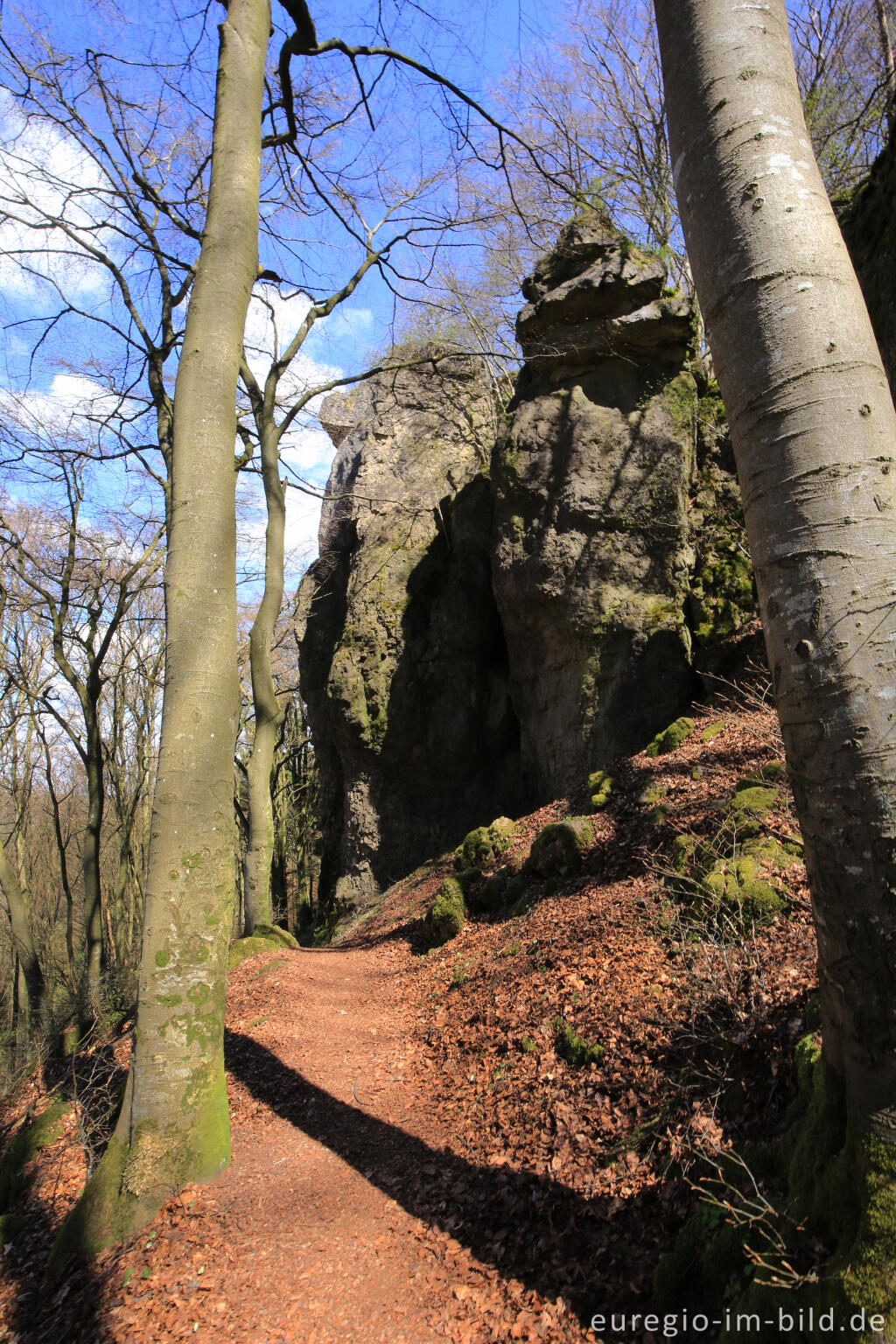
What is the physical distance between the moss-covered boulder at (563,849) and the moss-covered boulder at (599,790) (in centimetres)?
56

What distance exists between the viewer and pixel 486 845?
9711mm

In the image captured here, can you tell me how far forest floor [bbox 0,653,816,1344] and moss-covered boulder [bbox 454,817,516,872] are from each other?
3.12m

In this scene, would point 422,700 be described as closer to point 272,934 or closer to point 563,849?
point 272,934

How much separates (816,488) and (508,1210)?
3438mm

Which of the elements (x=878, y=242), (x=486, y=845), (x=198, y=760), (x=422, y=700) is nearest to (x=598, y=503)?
(x=878, y=242)

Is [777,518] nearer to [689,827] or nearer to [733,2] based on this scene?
[733,2]

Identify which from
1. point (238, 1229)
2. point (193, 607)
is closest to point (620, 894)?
point (238, 1229)

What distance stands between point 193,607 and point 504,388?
14941 mm

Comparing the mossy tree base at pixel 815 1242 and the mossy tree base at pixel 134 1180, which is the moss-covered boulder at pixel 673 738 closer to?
the mossy tree base at pixel 815 1242

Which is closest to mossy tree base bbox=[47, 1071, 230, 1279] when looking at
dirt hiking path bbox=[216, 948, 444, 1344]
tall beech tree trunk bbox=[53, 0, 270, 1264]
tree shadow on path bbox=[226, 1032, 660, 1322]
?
tall beech tree trunk bbox=[53, 0, 270, 1264]

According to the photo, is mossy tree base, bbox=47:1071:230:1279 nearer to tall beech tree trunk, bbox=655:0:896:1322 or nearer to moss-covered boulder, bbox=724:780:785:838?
tall beech tree trunk, bbox=655:0:896:1322

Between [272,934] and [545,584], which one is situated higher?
[545,584]

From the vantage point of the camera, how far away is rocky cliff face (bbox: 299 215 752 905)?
35.8 feet

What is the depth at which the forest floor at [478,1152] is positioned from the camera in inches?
113
